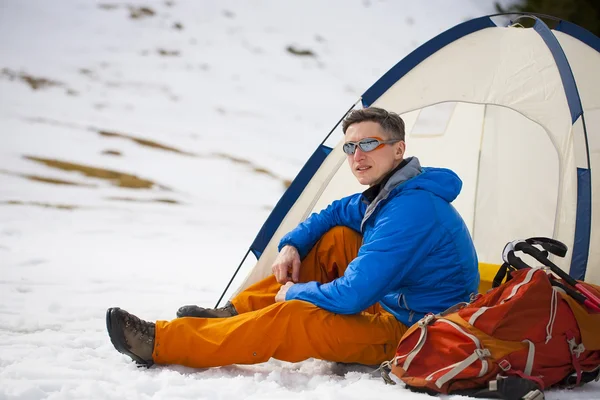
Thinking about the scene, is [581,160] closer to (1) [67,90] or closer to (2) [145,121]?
(2) [145,121]

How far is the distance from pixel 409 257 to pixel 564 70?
1.72 m

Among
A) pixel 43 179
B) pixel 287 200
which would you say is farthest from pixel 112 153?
pixel 287 200

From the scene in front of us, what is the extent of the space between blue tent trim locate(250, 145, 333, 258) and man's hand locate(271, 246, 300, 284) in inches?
24.5

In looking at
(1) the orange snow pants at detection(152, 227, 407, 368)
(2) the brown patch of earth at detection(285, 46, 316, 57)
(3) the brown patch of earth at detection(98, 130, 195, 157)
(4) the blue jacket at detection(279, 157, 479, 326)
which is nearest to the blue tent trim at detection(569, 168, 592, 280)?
(4) the blue jacket at detection(279, 157, 479, 326)

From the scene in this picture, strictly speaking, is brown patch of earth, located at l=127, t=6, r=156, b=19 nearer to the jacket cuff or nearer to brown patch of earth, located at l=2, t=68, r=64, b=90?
brown patch of earth, located at l=2, t=68, r=64, b=90

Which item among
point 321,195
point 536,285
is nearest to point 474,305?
point 536,285

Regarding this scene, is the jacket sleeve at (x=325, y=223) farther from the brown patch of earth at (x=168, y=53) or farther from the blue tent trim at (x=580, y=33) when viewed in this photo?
the brown patch of earth at (x=168, y=53)

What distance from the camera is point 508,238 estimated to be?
454 centimetres

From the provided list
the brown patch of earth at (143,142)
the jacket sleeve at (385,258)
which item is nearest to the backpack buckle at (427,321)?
the jacket sleeve at (385,258)

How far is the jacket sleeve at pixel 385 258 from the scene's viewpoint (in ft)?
8.41

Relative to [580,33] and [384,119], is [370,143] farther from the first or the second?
[580,33]

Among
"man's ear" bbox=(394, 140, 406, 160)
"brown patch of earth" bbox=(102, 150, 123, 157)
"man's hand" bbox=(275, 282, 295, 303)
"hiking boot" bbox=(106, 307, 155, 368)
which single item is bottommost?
"brown patch of earth" bbox=(102, 150, 123, 157)

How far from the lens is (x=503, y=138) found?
15.5 ft

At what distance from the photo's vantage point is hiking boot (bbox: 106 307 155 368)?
8.52 feet
